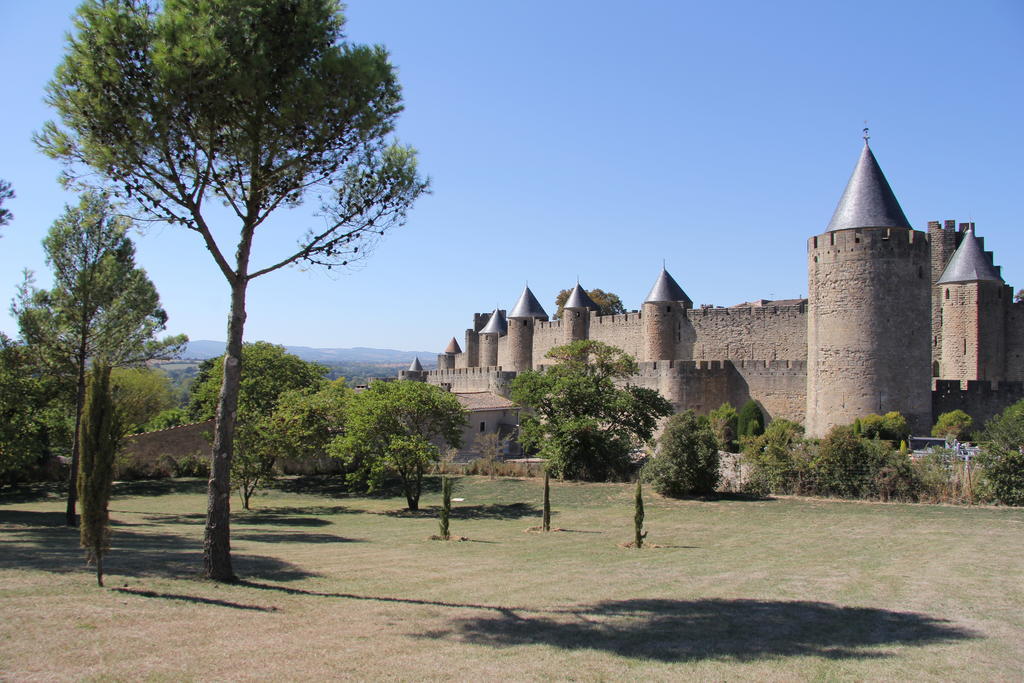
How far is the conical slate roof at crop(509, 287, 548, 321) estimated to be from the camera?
52.0 m

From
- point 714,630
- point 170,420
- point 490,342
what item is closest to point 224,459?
point 714,630

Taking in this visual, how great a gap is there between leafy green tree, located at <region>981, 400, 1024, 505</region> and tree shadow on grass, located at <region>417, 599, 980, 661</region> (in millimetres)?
11382

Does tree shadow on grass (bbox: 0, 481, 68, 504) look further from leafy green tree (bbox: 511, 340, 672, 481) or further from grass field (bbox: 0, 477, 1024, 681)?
leafy green tree (bbox: 511, 340, 672, 481)

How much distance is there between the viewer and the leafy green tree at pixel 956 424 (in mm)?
27641

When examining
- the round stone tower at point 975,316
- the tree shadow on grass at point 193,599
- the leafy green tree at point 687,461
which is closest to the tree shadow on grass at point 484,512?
the leafy green tree at point 687,461

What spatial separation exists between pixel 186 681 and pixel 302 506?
19941mm

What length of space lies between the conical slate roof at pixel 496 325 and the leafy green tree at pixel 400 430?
102 feet

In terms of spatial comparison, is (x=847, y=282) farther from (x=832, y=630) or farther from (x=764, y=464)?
(x=832, y=630)

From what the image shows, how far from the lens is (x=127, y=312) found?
20.3 metres

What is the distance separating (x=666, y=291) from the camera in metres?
42.9

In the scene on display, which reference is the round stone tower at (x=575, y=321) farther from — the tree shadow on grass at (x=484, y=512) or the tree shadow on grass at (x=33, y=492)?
the tree shadow on grass at (x=33, y=492)

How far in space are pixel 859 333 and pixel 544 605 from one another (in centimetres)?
2331

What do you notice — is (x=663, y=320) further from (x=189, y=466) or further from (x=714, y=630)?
(x=714, y=630)

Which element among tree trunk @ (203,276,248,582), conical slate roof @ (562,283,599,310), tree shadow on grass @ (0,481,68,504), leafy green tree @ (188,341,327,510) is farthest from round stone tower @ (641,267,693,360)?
tree trunk @ (203,276,248,582)
